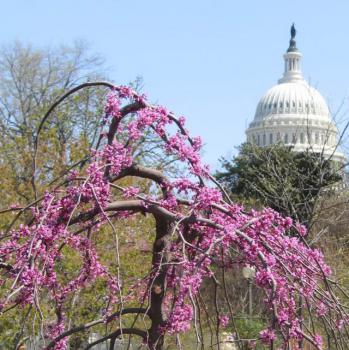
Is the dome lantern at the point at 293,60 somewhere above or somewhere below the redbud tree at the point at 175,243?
above

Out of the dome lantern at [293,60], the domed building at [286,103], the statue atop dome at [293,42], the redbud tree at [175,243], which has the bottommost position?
the redbud tree at [175,243]

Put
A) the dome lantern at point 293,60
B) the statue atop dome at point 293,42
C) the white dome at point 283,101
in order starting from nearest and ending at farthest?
the white dome at point 283,101 → the dome lantern at point 293,60 → the statue atop dome at point 293,42

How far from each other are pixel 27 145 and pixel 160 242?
10.2 metres

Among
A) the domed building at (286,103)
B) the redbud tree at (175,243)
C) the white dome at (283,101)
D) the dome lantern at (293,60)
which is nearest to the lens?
the redbud tree at (175,243)

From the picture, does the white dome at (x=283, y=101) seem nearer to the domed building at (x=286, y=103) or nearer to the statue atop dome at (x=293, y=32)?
the domed building at (x=286, y=103)

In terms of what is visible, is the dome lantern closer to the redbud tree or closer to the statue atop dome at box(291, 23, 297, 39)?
the statue atop dome at box(291, 23, 297, 39)

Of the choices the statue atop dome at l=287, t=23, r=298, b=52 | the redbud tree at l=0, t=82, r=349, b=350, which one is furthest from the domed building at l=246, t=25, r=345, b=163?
the redbud tree at l=0, t=82, r=349, b=350

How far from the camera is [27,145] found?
14312mm

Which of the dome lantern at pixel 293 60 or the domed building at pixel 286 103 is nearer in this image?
the domed building at pixel 286 103

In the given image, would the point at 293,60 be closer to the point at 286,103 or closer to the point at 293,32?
the point at 293,32

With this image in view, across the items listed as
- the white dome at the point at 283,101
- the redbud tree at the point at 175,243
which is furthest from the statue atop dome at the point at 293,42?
the redbud tree at the point at 175,243

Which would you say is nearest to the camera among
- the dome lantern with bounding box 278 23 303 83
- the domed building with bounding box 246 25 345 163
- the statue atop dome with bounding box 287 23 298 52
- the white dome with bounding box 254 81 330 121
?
the domed building with bounding box 246 25 345 163

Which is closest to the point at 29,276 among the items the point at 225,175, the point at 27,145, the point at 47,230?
the point at 47,230

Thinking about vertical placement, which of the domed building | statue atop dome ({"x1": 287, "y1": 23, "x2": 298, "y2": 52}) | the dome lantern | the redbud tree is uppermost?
statue atop dome ({"x1": 287, "y1": 23, "x2": 298, "y2": 52})
